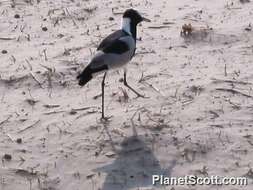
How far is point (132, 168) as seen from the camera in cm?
551

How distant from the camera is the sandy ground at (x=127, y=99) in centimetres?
555

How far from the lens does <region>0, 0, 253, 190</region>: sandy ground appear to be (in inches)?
218

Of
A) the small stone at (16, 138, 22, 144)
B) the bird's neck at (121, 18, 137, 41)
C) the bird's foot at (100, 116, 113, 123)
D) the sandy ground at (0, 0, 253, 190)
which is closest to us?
the sandy ground at (0, 0, 253, 190)

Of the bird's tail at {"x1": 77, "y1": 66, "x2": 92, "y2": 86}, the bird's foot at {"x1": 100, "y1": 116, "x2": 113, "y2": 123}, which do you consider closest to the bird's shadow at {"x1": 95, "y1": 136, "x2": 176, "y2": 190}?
the bird's foot at {"x1": 100, "y1": 116, "x2": 113, "y2": 123}

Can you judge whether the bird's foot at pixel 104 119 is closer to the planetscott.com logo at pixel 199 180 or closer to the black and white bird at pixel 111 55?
the black and white bird at pixel 111 55

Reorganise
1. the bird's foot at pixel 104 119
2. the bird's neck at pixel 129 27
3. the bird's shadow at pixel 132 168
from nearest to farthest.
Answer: the bird's shadow at pixel 132 168, the bird's foot at pixel 104 119, the bird's neck at pixel 129 27

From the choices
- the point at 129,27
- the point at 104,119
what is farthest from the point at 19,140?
the point at 129,27

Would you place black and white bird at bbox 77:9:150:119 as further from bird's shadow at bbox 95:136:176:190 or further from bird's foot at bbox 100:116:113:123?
bird's shadow at bbox 95:136:176:190

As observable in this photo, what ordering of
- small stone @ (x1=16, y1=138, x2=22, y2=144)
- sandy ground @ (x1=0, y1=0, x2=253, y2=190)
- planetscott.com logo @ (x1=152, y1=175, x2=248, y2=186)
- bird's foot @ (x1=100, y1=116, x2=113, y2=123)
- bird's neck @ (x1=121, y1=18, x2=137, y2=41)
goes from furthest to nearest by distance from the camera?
bird's neck @ (x1=121, y1=18, x2=137, y2=41) → bird's foot @ (x1=100, y1=116, x2=113, y2=123) → small stone @ (x1=16, y1=138, x2=22, y2=144) → sandy ground @ (x1=0, y1=0, x2=253, y2=190) → planetscott.com logo @ (x1=152, y1=175, x2=248, y2=186)

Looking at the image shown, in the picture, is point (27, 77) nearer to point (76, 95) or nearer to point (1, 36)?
point (76, 95)

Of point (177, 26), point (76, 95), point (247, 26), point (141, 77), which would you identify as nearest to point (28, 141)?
point (76, 95)

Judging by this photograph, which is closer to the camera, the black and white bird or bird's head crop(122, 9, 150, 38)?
the black and white bird

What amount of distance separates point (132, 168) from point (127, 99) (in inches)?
51.9

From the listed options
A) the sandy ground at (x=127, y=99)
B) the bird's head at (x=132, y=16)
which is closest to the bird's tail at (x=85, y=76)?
the sandy ground at (x=127, y=99)
